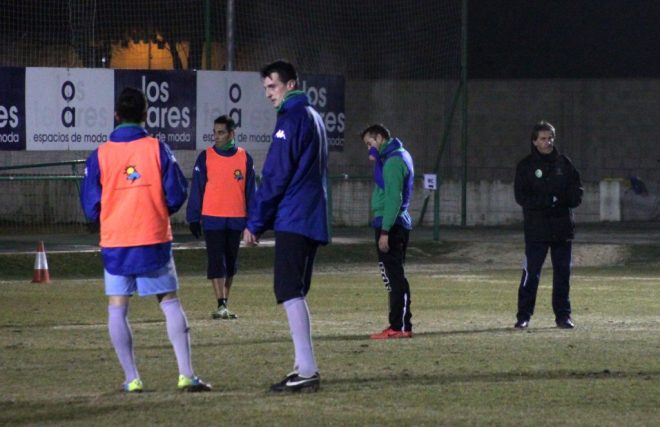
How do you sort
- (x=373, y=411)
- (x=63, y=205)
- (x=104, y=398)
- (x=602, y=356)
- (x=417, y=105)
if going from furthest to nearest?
(x=417, y=105), (x=63, y=205), (x=602, y=356), (x=104, y=398), (x=373, y=411)

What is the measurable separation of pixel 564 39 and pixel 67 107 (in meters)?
16.6

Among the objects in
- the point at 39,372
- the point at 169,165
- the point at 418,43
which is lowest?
the point at 39,372

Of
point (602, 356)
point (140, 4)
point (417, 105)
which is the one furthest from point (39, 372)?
point (417, 105)

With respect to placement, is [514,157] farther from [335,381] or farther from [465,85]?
[335,381]

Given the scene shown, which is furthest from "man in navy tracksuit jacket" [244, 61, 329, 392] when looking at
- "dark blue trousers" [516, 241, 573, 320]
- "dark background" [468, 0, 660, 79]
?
"dark background" [468, 0, 660, 79]

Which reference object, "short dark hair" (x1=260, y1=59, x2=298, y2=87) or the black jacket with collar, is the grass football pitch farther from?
"short dark hair" (x1=260, y1=59, x2=298, y2=87)

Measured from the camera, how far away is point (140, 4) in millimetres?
34375

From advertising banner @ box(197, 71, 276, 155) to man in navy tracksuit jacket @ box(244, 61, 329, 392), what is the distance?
1851 centimetres

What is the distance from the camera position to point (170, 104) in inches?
1078

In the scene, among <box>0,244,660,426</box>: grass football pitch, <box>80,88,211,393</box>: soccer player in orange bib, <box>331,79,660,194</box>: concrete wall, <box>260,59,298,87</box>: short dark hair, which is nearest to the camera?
<box>0,244,660,426</box>: grass football pitch

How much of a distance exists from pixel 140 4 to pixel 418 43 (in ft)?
22.0

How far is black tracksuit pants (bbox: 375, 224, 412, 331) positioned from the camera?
12430 millimetres

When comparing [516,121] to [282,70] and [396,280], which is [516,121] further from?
[282,70]

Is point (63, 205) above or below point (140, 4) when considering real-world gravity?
below
